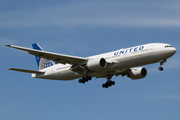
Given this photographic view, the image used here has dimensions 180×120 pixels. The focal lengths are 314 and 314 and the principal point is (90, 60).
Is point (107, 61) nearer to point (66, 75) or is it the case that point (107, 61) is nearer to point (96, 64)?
point (96, 64)

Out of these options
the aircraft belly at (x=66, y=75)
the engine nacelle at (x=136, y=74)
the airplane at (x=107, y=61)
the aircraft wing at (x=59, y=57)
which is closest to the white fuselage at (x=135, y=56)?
the airplane at (x=107, y=61)

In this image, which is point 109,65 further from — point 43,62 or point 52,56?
point 43,62

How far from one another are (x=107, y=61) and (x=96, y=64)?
1824 millimetres

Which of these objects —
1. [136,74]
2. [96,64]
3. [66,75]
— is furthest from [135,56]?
[66,75]

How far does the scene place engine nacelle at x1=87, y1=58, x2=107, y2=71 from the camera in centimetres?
3922

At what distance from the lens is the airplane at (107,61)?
38.0m

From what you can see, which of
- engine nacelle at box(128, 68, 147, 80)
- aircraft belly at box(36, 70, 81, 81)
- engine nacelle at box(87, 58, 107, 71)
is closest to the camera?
engine nacelle at box(87, 58, 107, 71)

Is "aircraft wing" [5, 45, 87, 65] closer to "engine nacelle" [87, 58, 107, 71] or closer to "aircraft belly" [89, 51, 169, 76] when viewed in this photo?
"engine nacelle" [87, 58, 107, 71]

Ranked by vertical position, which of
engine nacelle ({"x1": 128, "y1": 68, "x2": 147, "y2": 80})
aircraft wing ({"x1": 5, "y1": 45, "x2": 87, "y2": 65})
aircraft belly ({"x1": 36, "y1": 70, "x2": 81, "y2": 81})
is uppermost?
engine nacelle ({"x1": 128, "y1": 68, "x2": 147, "y2": 80})

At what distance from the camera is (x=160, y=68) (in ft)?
123

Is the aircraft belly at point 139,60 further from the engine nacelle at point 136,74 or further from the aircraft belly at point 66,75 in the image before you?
the engine nacelle at point 136,74

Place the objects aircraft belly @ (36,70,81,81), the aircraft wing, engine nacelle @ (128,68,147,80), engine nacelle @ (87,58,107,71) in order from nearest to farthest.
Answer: the aircraft wing < engine nacelle @ (87,58,107,71) < aircraft belly @ (36,70,81,81) < engine nacelle @ (128,68,147,80)

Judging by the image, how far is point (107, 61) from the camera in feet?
132

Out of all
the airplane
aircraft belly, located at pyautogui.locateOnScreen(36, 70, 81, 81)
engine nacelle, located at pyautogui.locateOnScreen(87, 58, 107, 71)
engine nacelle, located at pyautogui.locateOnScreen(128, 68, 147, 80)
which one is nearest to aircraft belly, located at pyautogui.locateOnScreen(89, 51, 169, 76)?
the airplane
